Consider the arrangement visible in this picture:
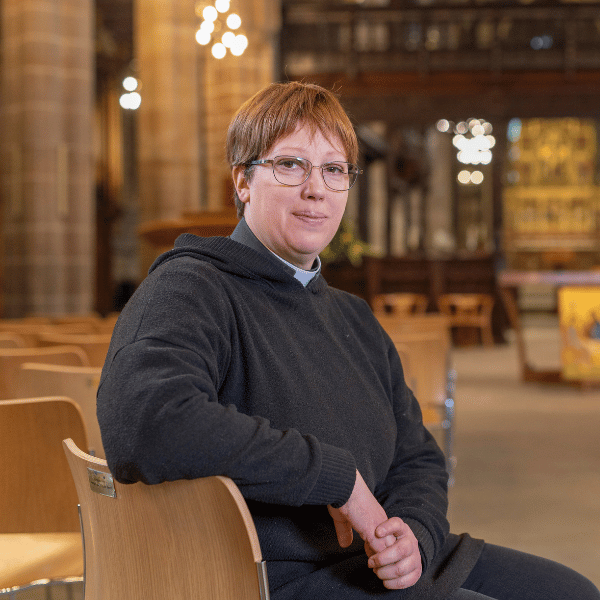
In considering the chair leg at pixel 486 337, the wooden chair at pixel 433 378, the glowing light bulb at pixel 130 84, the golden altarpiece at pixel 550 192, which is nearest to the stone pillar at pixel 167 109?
the chair leg at pixel 486 337

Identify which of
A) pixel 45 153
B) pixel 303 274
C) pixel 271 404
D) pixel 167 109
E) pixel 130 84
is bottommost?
pixel 271 404

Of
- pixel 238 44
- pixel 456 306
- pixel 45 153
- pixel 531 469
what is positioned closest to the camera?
pixel 531 469

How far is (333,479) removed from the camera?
1.17m

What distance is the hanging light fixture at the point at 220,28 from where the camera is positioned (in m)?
7.31

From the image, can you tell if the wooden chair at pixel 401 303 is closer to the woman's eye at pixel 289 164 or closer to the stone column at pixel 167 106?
the stone column at pixel 167 106

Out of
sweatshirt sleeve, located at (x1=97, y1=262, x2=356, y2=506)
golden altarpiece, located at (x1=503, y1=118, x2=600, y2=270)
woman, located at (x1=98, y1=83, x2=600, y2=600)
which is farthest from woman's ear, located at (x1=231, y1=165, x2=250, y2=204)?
golden altarpiece, located at (x1=503, y1=118, x2=600, y2=270)

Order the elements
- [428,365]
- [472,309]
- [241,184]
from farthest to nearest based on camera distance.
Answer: [472,309] < [428,365] < [241,184]

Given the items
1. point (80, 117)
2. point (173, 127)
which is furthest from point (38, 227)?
point (173, 127)

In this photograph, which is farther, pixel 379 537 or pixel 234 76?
pixel 234 76

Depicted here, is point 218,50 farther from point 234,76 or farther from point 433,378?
point 433,378

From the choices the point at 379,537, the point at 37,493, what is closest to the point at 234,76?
the point at 37,493

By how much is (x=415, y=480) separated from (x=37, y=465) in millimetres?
848

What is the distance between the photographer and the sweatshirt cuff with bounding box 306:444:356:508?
116cm

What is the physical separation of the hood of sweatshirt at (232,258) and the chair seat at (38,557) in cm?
76
